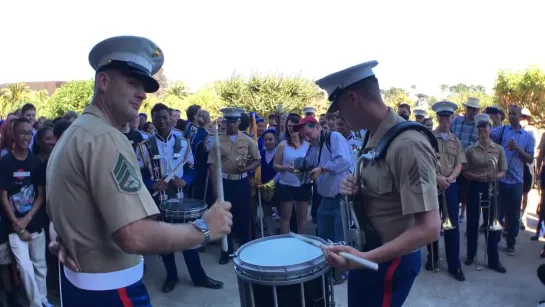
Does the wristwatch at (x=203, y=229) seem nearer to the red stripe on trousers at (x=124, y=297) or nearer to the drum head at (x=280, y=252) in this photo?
the red stripe on trousers at (x=124, y=297)

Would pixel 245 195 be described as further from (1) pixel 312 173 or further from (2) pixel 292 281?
(2) pixel 292 281

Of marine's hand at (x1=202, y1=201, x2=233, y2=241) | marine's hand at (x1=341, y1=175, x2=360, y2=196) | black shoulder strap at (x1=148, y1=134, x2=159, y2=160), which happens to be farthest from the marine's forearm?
Answer: black shoulder strap at (x1=148, y1=134, x2=159, y2=160)

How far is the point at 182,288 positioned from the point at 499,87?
66.1 feet

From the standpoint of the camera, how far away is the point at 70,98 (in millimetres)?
20641

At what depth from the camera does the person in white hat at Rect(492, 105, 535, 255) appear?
6.05m

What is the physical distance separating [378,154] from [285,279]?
946 millimetres

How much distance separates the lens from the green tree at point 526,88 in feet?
61.0

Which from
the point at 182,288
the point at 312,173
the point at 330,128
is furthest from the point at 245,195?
the point at 330,128

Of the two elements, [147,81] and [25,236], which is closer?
[147,81]

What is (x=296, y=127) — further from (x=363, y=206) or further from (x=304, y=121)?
(x=363, y=206)

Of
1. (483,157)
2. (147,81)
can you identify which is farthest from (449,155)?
(147,81)

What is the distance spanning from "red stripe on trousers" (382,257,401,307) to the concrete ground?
246cm

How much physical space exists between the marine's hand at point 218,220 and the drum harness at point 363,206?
822mm

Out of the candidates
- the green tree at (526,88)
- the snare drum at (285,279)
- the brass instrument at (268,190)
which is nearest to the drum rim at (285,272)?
the snare drum at (285,279)
